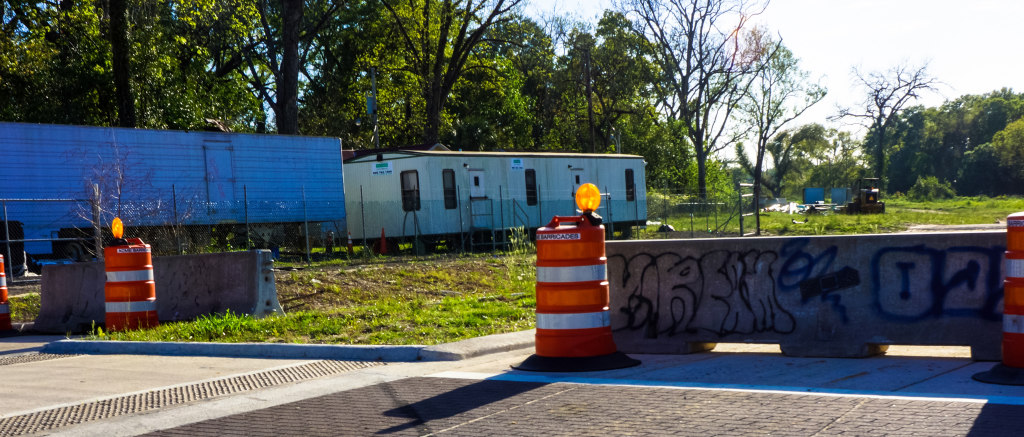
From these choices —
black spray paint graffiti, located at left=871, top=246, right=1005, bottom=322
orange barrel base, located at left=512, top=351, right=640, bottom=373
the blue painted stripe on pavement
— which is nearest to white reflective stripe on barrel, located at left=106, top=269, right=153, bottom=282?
the blue painted stripe on pavement

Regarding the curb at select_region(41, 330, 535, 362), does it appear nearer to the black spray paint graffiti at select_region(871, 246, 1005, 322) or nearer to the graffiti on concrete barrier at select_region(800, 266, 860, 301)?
the graffiti on concrete barrier at select_region(800, 266, 860, 301)

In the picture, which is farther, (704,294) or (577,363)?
(704,294)

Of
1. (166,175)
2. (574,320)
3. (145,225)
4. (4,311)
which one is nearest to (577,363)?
(574,320)

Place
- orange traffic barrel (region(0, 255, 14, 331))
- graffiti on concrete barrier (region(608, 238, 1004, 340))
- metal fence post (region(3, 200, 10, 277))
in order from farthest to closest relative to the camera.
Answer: metal fence post (region(3, 200, 10, 277)) < orange traffic barrel (region(0, 255, 14, 331)) < graffiti on concrete barrier (region(608, 238, 1004, 340))

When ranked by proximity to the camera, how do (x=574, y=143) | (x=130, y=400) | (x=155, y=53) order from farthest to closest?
(x=574, y=143), (x=155, y=53), (x=130, y=400)

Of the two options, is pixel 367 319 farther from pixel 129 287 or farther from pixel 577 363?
pixel 577 363

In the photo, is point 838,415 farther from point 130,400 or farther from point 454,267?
point 454,267

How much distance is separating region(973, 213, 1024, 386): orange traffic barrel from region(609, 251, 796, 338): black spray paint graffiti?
1687 mm

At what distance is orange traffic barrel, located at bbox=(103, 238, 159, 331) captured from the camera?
34.8ft

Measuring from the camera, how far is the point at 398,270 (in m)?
18.7

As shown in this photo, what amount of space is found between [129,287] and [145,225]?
450 inches

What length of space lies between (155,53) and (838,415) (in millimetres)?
34494

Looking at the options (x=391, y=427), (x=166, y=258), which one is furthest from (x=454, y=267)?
(x=391, y=427)

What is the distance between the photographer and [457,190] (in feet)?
92.8
